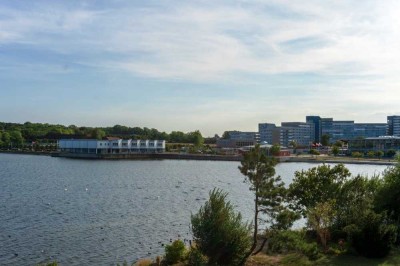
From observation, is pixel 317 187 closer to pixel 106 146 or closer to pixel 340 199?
pixel 340 199

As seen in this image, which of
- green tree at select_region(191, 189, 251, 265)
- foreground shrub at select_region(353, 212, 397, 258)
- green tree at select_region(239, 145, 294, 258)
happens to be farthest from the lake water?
foreground shrub at select_region(353, 212, 397, 258)

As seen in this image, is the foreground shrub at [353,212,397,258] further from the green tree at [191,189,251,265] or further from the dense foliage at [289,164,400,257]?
the green tree at [191,189,251,265]

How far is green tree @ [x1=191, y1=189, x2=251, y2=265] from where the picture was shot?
2297 centimetres

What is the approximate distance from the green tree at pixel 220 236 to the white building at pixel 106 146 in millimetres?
163276

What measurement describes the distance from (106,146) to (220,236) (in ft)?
540

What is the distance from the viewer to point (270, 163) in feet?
76.9

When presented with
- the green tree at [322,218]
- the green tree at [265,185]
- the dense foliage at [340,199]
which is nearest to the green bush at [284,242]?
the green tree at [322,218]

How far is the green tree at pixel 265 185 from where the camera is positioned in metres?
→ 23.3

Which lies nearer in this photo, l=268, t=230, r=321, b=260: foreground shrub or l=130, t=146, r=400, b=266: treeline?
l=130, t=146, r=400, b=266: treeline

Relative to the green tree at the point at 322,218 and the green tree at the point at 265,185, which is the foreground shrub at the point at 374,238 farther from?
the green tree at the point at 265,185

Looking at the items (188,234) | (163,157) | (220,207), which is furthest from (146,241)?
(163,157)

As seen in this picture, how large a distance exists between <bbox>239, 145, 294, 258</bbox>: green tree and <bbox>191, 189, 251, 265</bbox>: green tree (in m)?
0.75

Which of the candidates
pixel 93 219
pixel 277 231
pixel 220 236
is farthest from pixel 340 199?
pixel 93 219

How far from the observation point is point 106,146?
182750mm
